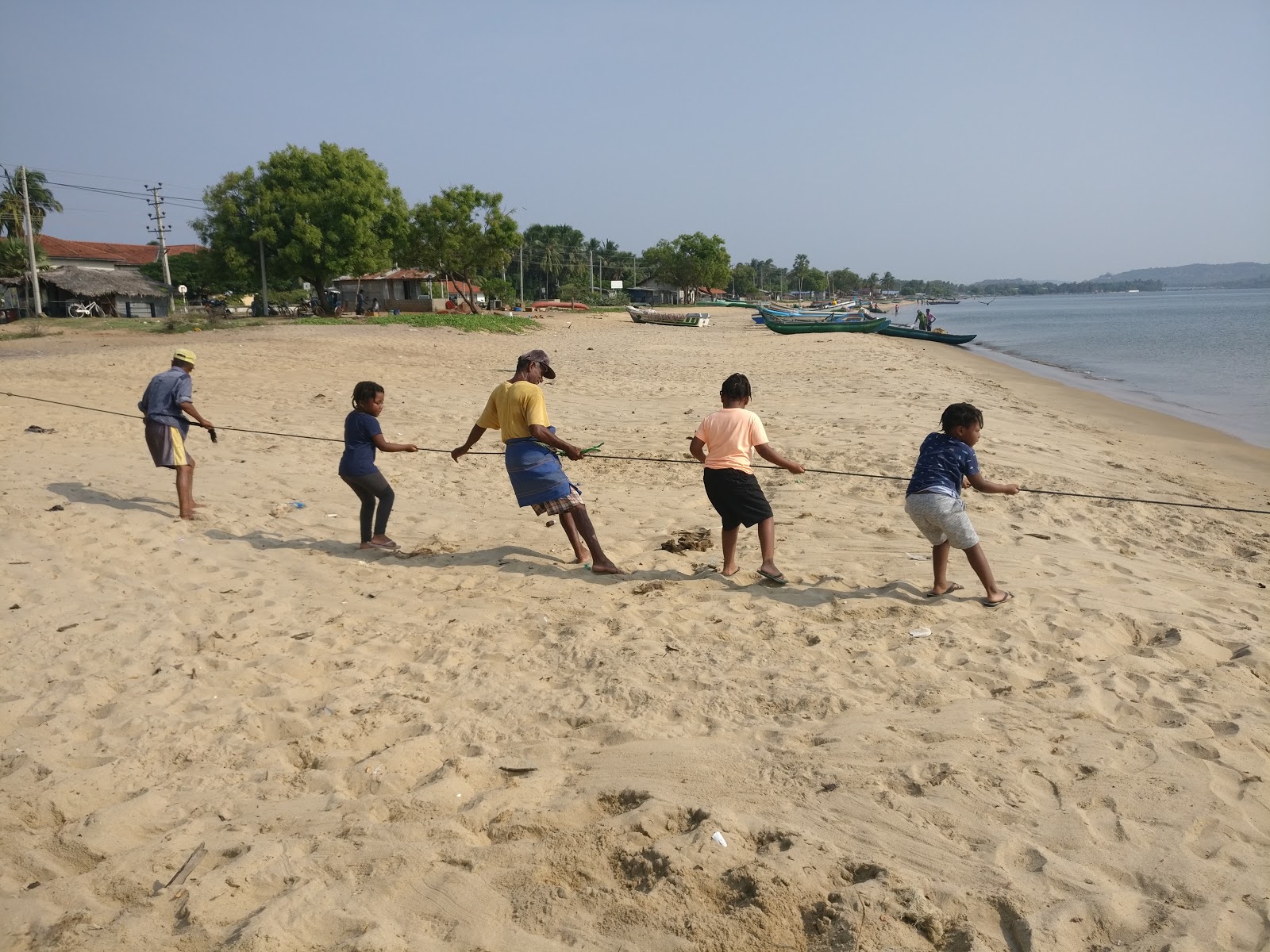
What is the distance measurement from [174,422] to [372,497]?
7.09 feet

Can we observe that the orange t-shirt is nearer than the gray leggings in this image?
Yes

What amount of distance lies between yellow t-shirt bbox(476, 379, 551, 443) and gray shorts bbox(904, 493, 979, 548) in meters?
2.43

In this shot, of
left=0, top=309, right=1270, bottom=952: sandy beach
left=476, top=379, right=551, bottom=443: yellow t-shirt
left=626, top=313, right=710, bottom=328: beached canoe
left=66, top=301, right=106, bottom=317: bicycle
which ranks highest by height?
left=66, top=301, right=106, bottom=317: bicycle

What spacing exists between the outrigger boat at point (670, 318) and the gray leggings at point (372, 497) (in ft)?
149

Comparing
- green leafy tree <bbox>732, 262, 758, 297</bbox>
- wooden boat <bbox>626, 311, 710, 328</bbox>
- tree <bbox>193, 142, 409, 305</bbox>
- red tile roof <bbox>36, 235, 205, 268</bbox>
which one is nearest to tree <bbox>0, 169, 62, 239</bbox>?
red tile roof <bbox>36, 235, 205, 268</bbox>

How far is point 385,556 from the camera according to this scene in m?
6.74

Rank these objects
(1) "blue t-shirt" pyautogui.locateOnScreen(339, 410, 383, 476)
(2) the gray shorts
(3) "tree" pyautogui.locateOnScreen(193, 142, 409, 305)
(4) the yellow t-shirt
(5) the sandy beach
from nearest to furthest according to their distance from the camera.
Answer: (5) the sandy beach < (2) the gray shorts < (4) the yellow t-shirt < (1) "blue t-shirt" pyautogui.locateOnScreen(339, 410, 383, 476) < (3) "tree" pyautogui.locateOnScreen(193, 142, 409, 305)

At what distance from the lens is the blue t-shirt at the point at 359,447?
6.71 metres

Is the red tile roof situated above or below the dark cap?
above

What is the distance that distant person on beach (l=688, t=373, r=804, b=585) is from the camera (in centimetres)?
589

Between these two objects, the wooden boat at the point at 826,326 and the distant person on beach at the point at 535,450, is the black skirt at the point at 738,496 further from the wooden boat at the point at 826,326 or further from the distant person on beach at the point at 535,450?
the wooden boat at the point at 826,326

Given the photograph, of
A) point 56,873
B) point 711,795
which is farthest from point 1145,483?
point 56,873

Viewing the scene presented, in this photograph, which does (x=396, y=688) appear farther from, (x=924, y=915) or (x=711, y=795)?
(x=924, y=915)

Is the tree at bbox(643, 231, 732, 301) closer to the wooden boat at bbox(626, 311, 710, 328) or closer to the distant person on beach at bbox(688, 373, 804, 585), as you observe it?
the wooden boat at bbox(626, 311, 710, 328)
